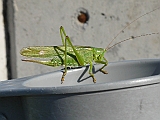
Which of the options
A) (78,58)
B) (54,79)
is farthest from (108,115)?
(78,58)

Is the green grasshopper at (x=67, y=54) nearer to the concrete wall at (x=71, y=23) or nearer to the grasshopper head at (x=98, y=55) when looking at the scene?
the grasshopper head at (x=98, y=55)

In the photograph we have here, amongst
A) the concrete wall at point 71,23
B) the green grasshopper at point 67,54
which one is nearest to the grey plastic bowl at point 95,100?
the green grasshopper at point 67,54

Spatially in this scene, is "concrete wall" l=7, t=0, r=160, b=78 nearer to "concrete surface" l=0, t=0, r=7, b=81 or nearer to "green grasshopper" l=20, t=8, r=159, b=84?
"concrete surface" l=0, t=0, r=7, b=81

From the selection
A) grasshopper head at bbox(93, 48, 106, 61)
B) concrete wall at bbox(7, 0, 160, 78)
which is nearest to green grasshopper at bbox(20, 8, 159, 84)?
grasshopper head at bbox(93, 48, 106, 61)

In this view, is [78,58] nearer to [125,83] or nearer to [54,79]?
[54,79]

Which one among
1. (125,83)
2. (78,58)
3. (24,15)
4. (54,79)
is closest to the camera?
(125,83)

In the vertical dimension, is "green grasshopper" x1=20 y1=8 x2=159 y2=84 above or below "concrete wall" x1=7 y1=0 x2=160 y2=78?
below

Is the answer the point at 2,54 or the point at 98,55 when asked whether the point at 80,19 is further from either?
the point at 98,55

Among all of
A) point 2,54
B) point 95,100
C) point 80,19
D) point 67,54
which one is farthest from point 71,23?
point 95,100
